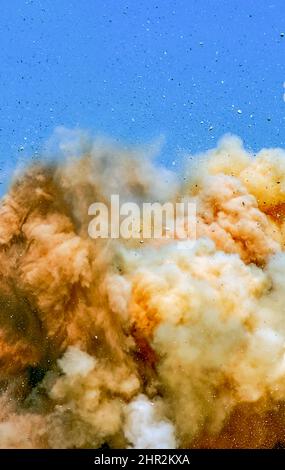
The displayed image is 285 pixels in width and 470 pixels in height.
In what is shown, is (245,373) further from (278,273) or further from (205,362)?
(278,273)

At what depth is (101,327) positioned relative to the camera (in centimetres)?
2319

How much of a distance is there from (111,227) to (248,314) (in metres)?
7.09

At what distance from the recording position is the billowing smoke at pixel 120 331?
22.2 meters

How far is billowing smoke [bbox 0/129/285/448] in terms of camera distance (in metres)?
22.2

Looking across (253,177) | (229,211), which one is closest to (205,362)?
(229,211)

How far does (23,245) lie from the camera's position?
2459cm

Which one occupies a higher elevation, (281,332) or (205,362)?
(281,332)

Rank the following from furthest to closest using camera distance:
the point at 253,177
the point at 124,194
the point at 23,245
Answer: the point at 253,177 < the point at 124,194 < the point at 23,245

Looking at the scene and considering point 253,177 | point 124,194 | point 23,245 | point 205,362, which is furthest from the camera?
point 253,177

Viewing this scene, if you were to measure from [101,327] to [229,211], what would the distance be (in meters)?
9.01

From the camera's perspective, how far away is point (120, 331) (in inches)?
904

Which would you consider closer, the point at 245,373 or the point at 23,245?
the point at 245,373
